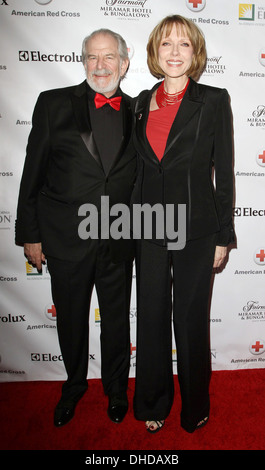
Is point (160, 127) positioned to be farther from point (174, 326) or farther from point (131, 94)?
point (174, 326)

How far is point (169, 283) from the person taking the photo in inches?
68.4

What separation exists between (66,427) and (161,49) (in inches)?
80.6

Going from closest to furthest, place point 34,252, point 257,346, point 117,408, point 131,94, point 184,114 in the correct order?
1. point 184,114
2. point 34,252
3. point 117,408
4. point 131,94
5. point 257,346

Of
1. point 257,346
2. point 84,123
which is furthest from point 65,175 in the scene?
point 257,346

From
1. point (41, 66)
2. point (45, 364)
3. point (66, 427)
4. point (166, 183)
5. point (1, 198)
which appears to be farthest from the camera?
point (45, 364)

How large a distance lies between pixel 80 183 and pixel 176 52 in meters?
0.76

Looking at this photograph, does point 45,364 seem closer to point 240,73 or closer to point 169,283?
point 169,283

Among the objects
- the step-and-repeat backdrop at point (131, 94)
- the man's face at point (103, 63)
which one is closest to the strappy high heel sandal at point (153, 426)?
the step-and-repeat backdrop at point (131, 94)

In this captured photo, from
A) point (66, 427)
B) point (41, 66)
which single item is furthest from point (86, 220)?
point (66, 427)

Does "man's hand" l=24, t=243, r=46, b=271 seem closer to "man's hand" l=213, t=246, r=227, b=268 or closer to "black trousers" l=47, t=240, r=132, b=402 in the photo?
"black trousers" l=47, t=240, r=132, b=402

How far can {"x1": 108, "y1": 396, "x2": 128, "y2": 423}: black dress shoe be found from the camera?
193 centimetres

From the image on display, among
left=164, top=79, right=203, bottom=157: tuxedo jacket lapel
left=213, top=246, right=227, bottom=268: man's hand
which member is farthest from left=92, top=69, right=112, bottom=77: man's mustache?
left=213, top=246, right=227, bottom=268: man's hand

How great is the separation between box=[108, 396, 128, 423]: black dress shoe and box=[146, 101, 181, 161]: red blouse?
4.66 feet

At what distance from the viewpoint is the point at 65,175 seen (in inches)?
67.2
